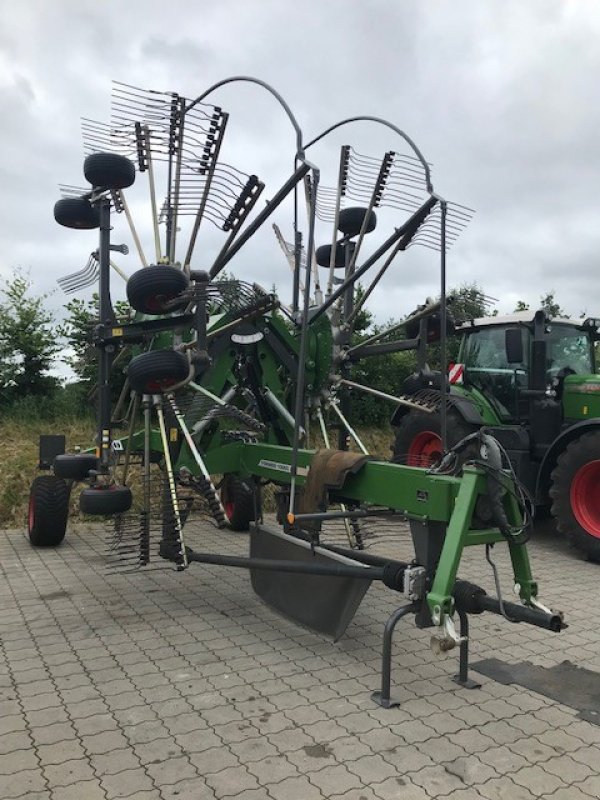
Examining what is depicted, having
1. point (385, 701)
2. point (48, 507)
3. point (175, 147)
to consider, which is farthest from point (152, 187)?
point (385, 701)

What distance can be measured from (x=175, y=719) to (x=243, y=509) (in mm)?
4224

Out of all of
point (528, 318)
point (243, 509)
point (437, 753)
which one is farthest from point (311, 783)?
point (528, 318)

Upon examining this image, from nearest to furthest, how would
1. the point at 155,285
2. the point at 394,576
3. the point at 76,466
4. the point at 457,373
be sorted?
the point at 394,576 < the point at 155,285 < the point at 76,466 < the point at 457,373

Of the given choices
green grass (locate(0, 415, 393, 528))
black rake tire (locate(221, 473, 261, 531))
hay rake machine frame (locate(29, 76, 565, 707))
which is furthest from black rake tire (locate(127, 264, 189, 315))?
black rake tire (locate(221, 473, 261, 531))

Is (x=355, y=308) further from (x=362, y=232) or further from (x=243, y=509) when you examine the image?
(x=243, y=509)

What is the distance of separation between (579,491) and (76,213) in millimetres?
5021

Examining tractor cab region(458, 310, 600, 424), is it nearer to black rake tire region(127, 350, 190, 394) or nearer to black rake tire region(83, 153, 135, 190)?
black rake tire region(127, 350, 190, 394)

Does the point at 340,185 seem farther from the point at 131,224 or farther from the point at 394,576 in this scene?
the point at 394,576

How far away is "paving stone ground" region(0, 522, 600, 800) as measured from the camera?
8.86 feet

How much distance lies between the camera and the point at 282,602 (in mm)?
4695

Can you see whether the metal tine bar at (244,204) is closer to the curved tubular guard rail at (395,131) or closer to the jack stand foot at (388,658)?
the curved tubular guard rail at (395,131)

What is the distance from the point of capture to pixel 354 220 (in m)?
5.74

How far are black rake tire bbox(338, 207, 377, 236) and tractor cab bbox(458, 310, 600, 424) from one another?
2062mm

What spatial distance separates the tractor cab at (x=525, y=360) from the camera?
7.08 m
